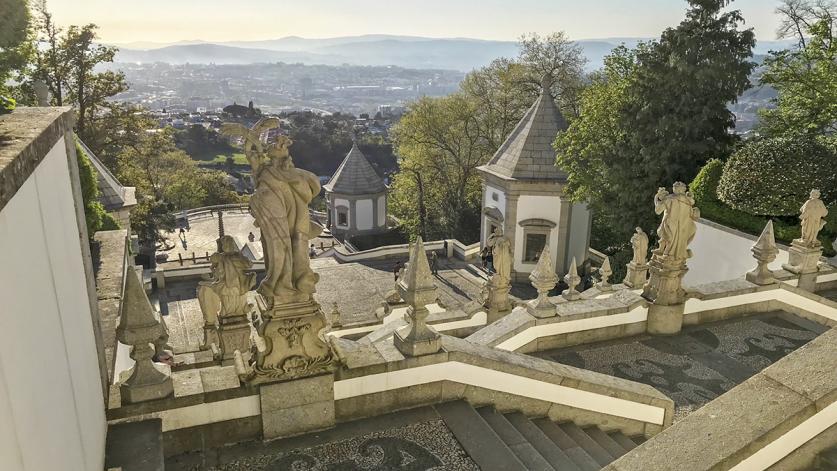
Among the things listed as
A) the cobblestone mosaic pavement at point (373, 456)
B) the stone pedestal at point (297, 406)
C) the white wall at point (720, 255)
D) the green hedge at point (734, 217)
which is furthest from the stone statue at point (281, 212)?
the green hedge at point (734, 217)

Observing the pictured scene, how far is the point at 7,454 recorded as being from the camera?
2.44 meters

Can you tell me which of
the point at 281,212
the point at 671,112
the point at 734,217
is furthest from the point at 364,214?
the point at 281,212

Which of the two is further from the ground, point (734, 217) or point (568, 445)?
point (734, 217)

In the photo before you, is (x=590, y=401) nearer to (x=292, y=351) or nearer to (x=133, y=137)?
(x=292, y=351)

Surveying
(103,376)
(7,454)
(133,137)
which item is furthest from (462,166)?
(7,454)

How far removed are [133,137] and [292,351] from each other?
936 inches

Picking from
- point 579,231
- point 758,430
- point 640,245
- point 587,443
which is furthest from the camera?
point 579,231

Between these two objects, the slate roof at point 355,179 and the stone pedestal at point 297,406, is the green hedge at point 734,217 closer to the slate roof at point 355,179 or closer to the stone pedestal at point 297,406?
the stone pedestal at point 297,406

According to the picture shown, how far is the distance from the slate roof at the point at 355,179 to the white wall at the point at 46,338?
3038cm

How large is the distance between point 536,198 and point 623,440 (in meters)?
15.9

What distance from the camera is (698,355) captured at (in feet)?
30.8

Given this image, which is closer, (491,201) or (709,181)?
(709,181)

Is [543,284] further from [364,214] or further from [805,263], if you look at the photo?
[364,214]

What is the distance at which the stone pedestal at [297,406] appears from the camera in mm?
5816
